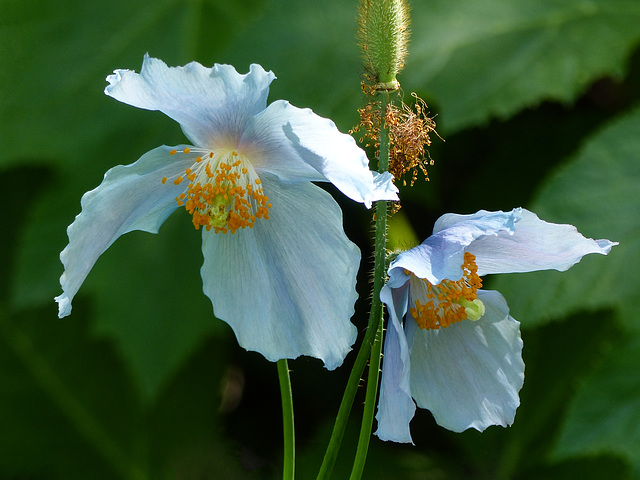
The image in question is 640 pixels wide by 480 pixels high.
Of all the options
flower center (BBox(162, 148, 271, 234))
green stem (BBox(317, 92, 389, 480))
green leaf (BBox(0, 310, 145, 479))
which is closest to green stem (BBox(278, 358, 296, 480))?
Answer: green stem (BBox(317, 92, 389, 480))

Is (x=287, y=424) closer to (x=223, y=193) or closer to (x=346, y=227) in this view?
(x=223, y=193)

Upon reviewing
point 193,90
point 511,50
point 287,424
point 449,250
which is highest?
point 511,50

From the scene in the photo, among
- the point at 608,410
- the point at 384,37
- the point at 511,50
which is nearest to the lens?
the point at 384,37

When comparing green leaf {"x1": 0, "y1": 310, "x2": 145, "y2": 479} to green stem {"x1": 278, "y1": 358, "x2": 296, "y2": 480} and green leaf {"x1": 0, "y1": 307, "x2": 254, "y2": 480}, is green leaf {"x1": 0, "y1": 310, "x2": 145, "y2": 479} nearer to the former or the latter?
green leaf {"x1": 0, "y1": 307, "x2": 254, "y2": 480}

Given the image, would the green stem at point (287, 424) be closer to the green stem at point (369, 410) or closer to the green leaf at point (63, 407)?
the green stem at point (369, 410)

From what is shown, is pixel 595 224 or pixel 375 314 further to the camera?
pixel 595 224

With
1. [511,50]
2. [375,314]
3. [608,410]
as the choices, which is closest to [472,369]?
[375,314]

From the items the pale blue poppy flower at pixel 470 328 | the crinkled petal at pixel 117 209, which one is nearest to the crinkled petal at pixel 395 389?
the pale blue poppy flower at pixel 470 328
